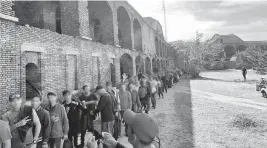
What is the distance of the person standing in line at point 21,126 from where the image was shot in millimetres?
3117

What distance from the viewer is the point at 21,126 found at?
313 centimetres

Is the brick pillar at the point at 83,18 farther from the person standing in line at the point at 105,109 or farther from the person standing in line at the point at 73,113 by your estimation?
the person standing in line at the point at 73,113

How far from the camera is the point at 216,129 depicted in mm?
5797

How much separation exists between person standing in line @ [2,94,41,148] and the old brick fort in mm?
2374

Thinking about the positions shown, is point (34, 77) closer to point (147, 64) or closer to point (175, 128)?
point (175, 128)

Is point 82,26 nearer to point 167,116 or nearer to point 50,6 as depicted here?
point 50,6

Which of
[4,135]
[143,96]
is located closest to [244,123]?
[143,96]

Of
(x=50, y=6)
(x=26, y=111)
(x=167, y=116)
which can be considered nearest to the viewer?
(x=26, y=111)

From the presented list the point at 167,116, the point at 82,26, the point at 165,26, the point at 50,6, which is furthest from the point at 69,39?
the point at 165,26

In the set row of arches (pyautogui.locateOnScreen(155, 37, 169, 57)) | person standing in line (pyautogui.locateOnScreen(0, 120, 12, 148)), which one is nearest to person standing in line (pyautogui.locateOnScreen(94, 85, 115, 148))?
person standing in line (pyautogui.locateOnScreen(0, 120, 12, 148))

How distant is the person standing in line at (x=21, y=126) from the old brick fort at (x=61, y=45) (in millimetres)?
2374

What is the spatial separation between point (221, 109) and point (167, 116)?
2.66m

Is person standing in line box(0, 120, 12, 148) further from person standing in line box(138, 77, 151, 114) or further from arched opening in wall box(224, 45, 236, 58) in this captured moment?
arched opening in wall box(224, 45, 236, 58)

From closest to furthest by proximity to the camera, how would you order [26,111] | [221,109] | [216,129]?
[26,111]
[216,129]
[221,109]
